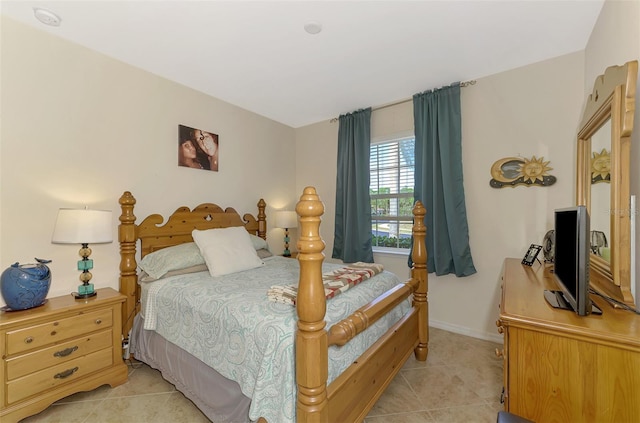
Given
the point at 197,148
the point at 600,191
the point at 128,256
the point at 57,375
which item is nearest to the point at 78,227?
the point at 128,256

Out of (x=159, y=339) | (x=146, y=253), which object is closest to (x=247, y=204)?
(x=146, y=253)

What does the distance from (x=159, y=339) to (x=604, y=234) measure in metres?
2.71

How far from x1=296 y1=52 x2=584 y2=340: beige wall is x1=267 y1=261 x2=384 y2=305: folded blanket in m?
1.26

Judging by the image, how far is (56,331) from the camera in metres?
1.71

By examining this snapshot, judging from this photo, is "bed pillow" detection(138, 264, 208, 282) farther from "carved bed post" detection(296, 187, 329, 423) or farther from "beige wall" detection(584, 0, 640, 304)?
"beige wall" detection(584, 0, 640, 304)

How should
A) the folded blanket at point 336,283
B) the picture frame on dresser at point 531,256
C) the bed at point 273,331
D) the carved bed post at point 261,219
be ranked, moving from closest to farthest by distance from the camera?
the bed at point 273,331, the folded blanket at point 336,283, the picture frame on dresser at point 531,256, the carved bed post at point 261,219

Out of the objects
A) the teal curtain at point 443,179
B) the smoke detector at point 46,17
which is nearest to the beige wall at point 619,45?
the teal curtain at point 443,179

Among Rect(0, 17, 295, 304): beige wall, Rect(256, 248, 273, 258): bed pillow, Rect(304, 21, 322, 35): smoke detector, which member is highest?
Rect(304, 21, 322, 35): smoke detector

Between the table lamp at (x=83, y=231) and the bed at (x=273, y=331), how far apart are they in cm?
33

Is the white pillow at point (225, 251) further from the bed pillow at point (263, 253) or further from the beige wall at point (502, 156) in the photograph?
the beige wall at point (502, 156)

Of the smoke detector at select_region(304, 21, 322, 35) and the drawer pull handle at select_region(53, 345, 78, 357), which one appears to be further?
the smoke detector at select_region(304, 21, 322, 35)

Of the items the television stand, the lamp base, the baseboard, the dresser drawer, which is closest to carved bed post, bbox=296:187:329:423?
the television stand

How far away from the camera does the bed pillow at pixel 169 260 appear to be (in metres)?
2.21

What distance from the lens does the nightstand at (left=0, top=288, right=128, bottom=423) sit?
5.12 feet
